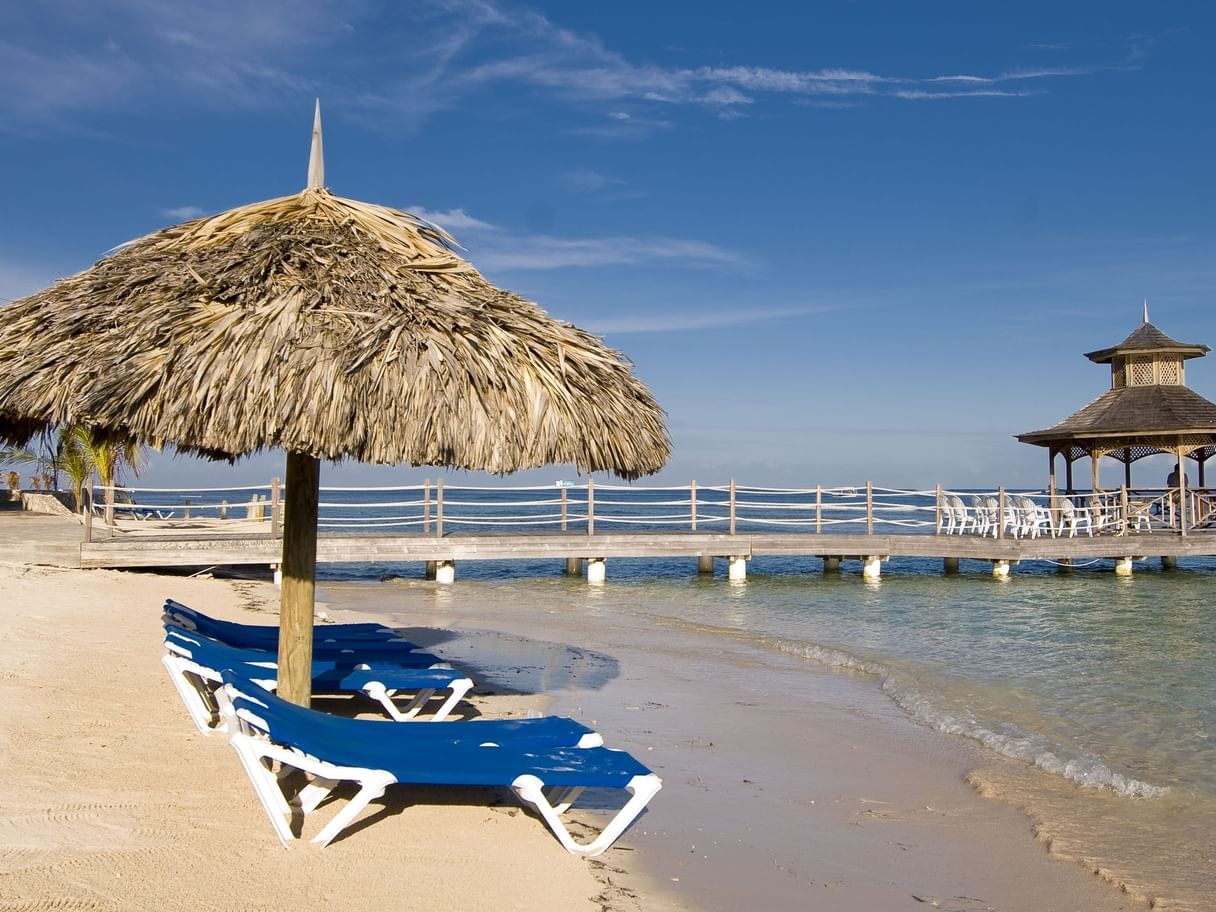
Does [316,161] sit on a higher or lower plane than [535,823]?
higher

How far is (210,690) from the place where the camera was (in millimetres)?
5871

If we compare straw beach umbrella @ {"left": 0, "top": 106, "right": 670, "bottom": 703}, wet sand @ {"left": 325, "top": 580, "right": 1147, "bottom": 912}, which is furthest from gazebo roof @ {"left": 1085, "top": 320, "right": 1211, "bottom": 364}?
straw beach umbrella @ {"left": 0, "top": 106, "right": 670, "bottom": 703}

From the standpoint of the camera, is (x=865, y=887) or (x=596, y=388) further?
(x=596, y=388)

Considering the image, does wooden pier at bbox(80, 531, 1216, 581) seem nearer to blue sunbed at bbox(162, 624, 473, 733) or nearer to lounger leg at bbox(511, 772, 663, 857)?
blue sunbed at bbox(162, 624, 473, 733)

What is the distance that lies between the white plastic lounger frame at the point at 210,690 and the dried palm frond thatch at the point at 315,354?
48.3 inches

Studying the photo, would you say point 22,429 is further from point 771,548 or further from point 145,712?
point 771,548

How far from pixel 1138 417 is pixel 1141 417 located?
0.22 ft

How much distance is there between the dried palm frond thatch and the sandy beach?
1.57 metres

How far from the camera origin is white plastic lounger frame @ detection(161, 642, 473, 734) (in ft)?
17.0

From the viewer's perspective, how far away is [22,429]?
15.9ft

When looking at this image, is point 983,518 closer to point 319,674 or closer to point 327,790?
point 319,674

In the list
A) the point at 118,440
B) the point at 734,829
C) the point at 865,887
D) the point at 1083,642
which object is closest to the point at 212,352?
the point at 118,440

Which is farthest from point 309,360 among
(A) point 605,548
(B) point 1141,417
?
(B) point 1141,417

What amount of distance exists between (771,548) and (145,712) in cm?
1348
